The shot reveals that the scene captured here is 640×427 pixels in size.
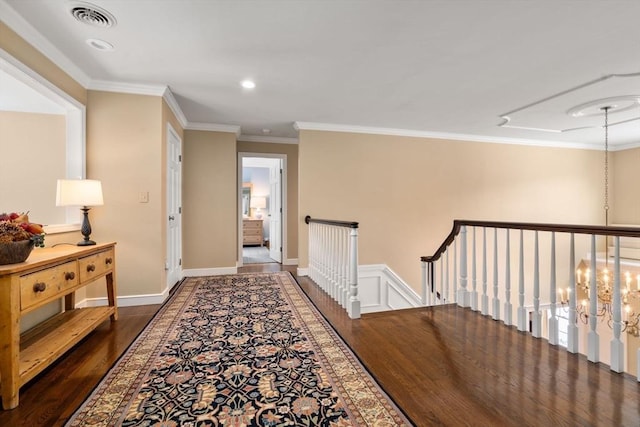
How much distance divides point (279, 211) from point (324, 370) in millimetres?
4187

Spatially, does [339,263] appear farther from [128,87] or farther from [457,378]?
[128,87]

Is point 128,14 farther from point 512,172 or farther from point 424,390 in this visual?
point 512,172

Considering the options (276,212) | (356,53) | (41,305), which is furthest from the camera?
(276,212)

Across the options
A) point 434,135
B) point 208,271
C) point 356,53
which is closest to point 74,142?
point 208,271

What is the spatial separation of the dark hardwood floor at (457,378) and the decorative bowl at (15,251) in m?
0.75

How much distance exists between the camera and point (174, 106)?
3707 millimetres

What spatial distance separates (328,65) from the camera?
2.75m

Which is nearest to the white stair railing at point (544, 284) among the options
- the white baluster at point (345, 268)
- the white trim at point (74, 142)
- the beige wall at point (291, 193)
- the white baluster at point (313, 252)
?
the white baluster at point (345, 268)

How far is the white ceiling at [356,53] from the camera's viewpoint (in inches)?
77.9

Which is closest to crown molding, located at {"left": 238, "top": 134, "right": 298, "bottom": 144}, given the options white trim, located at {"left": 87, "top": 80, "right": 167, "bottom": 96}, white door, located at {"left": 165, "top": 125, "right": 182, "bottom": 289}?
white door, located at {"left": 165, "top": 125, "right": 182, "bottom": 289}

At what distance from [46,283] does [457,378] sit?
2.61 meters

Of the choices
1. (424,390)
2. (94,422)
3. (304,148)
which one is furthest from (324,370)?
(304,148)

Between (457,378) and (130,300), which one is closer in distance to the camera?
(457,378)

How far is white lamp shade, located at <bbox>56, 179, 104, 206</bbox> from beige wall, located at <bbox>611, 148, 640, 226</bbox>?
9.04 m
